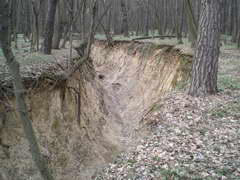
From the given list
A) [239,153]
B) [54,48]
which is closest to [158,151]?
[239,153]

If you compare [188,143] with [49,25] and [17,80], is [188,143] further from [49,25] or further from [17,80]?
[49,25]

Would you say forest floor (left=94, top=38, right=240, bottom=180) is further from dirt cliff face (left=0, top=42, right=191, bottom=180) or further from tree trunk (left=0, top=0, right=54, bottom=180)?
tree trunk (left=0, top=0, right=54, bottom=180)

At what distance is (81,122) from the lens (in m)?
6.87

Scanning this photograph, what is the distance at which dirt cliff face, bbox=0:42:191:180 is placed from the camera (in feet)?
16.0

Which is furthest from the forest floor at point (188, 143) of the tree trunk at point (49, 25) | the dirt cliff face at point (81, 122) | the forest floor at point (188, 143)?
A: the tree trunk at point (49, 25)

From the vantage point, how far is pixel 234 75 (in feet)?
27.8

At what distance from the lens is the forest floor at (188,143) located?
4102 millimetres

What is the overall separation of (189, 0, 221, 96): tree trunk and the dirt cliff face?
1784mm

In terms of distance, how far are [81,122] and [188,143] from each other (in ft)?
10.6

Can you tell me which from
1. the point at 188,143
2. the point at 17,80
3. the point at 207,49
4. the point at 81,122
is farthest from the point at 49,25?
the point at 17,80

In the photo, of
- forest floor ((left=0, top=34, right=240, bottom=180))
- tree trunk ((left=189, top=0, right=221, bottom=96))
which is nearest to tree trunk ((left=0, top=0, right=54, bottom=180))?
forest floor ((left=0, top=34, right=240, bottom=180))

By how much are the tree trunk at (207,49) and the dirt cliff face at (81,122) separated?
5.85ft

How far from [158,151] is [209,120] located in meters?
1.66

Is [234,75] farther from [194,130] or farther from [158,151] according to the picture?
[158,151]
